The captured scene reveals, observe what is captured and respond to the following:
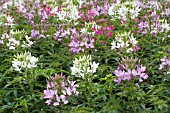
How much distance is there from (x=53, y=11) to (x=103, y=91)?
3148mm

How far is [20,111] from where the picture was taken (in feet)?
14.1

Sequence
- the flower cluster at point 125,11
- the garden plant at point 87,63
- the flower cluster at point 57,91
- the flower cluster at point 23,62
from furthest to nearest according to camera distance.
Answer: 1. the flower cluster at point 125,11
2. the flower cluster at point 23,62
3. the garden plant at point 87,63
4. the flower cluster at point 57,91

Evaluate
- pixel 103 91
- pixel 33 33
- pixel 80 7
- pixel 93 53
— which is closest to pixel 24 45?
pixel 33 33

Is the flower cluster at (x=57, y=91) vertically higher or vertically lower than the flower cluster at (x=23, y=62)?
→ lower

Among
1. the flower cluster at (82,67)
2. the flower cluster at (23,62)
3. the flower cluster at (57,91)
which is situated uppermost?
the flower cluster at (23,62)

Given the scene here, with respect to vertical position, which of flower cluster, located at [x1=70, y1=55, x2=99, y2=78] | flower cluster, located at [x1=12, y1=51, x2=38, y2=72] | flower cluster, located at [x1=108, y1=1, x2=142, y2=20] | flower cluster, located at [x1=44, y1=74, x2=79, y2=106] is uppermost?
flower cluster, located at [x1=108, y1=1, x2=142, y2=20]

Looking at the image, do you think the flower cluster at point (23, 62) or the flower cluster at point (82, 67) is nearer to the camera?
the flower cluster at point (82, 67)

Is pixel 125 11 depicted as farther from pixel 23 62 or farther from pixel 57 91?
pixel 57 91

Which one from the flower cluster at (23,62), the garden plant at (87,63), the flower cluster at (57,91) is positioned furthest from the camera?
the flower cluster at (23,62)

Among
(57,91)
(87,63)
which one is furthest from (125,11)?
(57,91)

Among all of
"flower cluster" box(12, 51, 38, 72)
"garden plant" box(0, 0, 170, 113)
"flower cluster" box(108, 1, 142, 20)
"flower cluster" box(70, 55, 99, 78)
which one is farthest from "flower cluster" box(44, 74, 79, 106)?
"flower cluster" box(108, 1, 142, 20)

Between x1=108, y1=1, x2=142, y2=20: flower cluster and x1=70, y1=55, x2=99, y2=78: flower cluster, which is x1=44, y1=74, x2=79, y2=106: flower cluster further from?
x1=108, y1=1, x2=142, y2=20: flower cluster

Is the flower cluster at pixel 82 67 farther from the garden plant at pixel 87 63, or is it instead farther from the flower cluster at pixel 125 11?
the flower cluster at pixel 125 11

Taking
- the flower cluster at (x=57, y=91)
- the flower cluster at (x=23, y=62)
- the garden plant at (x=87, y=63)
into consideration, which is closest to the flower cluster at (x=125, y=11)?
the garden plant at (x=87, y=63)
